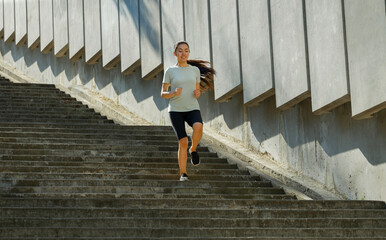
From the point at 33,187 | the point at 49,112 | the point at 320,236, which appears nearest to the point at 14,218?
the point at 33,187

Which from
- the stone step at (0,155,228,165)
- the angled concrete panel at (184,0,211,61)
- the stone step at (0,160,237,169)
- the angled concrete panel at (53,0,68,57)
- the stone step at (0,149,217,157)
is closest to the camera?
the stone step at (0,160,237,169)

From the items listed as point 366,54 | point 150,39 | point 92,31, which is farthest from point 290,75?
point 92,31

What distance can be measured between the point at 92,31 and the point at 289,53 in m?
7.86

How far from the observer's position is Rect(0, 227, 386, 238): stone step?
6.35 meters

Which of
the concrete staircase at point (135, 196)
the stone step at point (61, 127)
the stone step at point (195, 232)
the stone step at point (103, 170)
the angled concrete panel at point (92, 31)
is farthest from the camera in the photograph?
the angled concrete panel at point (92, 31)

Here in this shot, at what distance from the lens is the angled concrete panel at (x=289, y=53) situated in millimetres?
9953

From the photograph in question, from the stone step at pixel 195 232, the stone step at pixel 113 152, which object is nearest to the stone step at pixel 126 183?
the stone step at pixel 113 152

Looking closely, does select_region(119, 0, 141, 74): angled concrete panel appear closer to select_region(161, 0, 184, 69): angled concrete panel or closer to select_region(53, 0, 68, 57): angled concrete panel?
select_region(161, 0, 184, 69): angled concrete panel

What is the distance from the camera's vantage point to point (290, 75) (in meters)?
10.2

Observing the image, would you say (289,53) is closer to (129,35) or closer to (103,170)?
(103,170)

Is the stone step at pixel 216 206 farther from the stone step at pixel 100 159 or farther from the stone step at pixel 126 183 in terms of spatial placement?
the stone step at pixel 100 159

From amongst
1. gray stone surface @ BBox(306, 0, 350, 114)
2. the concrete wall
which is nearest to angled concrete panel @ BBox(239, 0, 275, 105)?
the concrete wall

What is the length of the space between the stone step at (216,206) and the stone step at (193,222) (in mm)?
216

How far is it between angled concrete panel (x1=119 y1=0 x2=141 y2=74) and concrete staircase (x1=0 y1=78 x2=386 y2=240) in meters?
2.97
